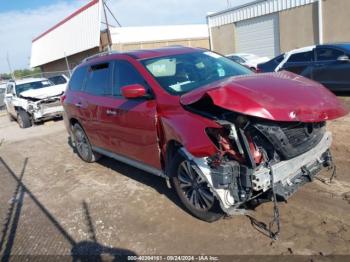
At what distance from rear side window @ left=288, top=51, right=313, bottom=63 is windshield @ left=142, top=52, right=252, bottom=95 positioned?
599cm

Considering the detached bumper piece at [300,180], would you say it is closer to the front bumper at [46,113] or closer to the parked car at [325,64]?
the parked car at [325,64]

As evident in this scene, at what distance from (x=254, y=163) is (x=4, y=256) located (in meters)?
2.88

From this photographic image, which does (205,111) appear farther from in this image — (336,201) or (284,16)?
(284,16)

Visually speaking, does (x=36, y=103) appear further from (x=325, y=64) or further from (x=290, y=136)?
(x=290, y=136)

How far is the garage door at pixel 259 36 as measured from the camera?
2092cm

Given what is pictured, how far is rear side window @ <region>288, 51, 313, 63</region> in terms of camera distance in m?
10.5

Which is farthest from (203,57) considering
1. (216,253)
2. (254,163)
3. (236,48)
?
(236,48)

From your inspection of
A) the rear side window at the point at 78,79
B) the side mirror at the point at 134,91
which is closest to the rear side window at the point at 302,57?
the rear side window at the point at 78,79

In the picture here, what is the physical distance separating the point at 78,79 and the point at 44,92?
25.1 feet

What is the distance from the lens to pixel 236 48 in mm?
23750

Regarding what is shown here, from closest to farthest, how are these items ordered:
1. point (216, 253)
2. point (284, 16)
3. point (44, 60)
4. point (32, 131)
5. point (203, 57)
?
point (216, 253) < point (203, 57) < point (32, 131) < point (284, 16) < point (44, 60)

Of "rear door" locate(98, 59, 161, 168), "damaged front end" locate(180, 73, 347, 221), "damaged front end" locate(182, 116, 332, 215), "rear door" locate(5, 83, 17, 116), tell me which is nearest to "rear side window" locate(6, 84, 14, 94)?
"rear door" locate(5, 83, 17, 116)

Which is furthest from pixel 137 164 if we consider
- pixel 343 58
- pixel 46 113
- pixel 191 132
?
pixel 46 113

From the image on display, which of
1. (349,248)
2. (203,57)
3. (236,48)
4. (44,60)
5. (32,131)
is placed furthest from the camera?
(44,60)
